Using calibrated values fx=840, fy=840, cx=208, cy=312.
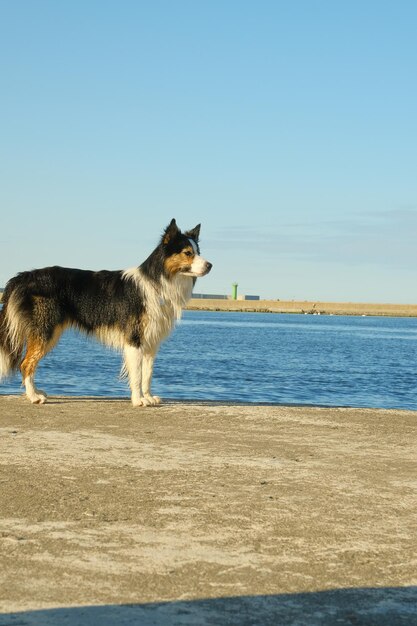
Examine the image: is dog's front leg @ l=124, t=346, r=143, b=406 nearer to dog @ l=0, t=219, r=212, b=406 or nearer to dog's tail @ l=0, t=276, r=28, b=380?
dog @ l=0, t=219, r=212, b=406

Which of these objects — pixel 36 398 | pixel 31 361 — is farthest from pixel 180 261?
pixel 36 398

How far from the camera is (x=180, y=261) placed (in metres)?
10.5

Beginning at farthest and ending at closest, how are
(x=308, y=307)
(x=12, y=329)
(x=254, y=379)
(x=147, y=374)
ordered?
(x=308, y=307) → (x=254, y=379) → (x=147, y=374) → (x=12, y=329)

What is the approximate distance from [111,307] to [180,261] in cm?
107

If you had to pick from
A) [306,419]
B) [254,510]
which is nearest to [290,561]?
[254,510]

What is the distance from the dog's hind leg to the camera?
34.3ft

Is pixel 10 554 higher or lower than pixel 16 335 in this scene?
lower

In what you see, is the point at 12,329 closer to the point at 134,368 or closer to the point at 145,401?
the point at 134,368

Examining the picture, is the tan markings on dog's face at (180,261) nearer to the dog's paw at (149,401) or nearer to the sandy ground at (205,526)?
the dog's paw at (149,401)

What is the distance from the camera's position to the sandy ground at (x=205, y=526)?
375cm

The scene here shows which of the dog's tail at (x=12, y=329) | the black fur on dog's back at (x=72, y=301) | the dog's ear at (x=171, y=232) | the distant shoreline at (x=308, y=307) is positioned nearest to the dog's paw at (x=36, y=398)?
the dog's tail at (x=12, y=329)

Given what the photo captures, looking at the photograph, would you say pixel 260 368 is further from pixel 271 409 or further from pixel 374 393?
pixel 271 409

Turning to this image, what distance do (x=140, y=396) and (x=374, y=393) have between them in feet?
39.6

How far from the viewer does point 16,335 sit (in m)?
10.5
